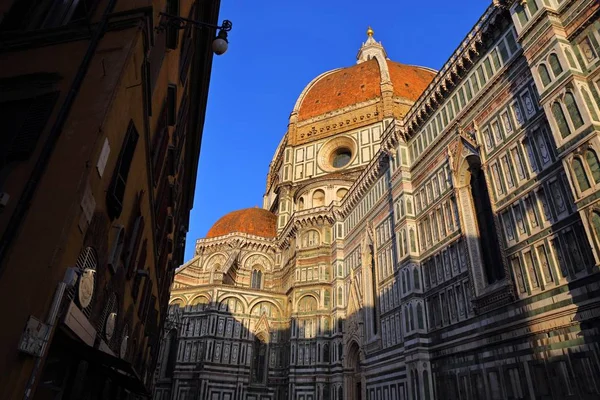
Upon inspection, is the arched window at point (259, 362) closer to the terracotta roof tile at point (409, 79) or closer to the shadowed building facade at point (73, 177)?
the shadowed building facade at point (73, 177)

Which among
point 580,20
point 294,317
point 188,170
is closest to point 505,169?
point 580,20

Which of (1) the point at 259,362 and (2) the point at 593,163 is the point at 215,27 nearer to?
(2) the point at 593,163

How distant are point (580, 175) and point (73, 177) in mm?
11677

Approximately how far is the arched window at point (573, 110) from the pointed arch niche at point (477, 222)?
4.45 m

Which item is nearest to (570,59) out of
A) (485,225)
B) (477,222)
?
(485,225)

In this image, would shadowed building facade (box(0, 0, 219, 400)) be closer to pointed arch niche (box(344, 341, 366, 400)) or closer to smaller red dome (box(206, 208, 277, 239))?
pointed arch niche (box(344, 341, 366, 400))

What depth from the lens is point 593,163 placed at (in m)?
10.8

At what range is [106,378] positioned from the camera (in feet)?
28.2

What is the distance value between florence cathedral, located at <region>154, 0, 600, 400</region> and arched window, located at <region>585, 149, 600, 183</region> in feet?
0.17

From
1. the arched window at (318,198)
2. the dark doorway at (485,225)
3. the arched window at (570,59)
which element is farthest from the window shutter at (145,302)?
the arched window at (318,198)

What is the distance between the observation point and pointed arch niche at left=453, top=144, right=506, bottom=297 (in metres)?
15.0

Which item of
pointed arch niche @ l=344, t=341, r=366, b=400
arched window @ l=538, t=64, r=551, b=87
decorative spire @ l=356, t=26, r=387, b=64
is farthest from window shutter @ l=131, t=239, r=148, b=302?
decorative spire @ l=356, t=26, r=387, b=64

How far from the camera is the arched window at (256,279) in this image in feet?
125

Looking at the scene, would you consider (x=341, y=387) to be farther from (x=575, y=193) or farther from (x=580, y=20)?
(x=580, y=20)
